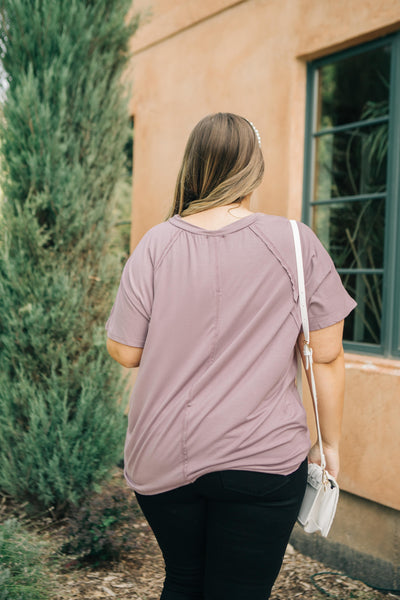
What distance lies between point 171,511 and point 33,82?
3469 millimetres

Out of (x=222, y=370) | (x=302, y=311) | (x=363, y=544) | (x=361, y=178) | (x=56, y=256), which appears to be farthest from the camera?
(x=56, y=256)

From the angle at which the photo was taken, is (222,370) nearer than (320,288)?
Yes

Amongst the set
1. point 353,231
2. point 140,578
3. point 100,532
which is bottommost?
point 140,578

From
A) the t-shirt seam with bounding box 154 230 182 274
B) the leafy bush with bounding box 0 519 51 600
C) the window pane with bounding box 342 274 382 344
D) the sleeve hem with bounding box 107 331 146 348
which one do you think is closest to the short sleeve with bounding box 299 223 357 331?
the t-shirt seam with bounding box 154 230 182 274

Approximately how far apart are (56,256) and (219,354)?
289 centimetres

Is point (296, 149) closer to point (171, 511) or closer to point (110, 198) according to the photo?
point (110, 198)

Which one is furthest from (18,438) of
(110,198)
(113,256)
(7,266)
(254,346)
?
(254,346)

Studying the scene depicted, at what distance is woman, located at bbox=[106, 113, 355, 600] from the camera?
62.2 inches

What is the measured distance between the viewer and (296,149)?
13.9ft

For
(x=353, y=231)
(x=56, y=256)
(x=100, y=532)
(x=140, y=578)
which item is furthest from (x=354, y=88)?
(x=140, y=578)

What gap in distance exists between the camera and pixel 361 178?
412 cm

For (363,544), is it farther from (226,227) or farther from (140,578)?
(226,227)

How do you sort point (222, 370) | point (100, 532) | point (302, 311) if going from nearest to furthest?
point (222, 370) → point (302, 311) → point (100, 532)

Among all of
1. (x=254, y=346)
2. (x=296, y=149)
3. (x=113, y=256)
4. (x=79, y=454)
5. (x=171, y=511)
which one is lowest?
(x=79, y=454)
